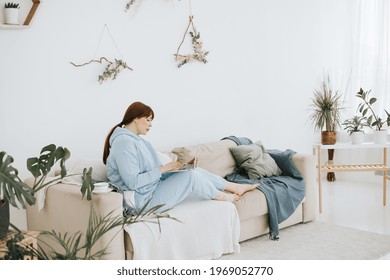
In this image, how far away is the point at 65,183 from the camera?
327cm

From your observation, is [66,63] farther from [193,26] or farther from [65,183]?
[193,26]

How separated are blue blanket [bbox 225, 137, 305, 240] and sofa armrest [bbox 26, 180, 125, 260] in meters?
1.29

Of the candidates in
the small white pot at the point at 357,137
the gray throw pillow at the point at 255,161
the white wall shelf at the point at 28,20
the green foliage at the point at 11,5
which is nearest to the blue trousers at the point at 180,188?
the gray throw pillow at the point at 255,161

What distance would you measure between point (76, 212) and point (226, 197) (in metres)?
1.08

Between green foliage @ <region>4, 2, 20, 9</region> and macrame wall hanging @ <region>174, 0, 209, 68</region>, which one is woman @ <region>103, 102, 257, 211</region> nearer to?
green foliage @ <region>4, 2, 20, 9</region>

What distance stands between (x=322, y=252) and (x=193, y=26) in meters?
2.25

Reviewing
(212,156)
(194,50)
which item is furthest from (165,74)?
(212,156)

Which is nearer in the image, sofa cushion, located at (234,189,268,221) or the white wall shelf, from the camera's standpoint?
the white wall shelf

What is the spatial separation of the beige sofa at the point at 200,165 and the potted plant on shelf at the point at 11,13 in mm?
1131

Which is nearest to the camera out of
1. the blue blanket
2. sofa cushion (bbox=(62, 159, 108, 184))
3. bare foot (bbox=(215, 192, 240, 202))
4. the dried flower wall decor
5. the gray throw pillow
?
sofa cushion (bbox=(62, 159, 108, 184))

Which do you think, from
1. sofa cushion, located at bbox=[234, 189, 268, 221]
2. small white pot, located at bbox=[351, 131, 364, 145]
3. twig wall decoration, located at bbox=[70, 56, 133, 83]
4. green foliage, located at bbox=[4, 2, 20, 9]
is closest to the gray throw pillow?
sofa cushion, located at bbox=[234, 189, 268, 221]

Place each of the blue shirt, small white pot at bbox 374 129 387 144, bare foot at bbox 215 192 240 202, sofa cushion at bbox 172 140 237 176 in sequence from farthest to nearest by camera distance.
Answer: small white pot at bbox 374 129 387 144
sofa cushion at bbox 172 140 237 176
bare foot at bbox 215 192 240 202
the blue shirt

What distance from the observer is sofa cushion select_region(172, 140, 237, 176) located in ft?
13.4

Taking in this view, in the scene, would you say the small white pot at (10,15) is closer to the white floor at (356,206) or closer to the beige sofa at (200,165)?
the beige sofa at (200,165)
